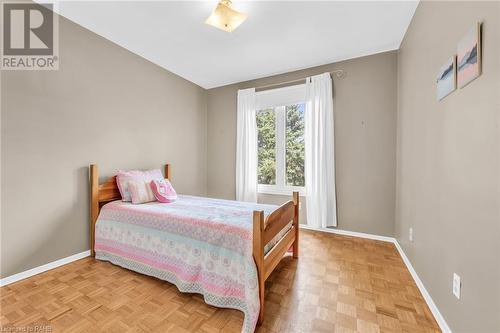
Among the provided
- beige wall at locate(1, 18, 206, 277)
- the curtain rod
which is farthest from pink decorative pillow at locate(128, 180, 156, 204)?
the curtain rod

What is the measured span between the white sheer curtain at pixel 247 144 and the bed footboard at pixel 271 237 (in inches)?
57.3

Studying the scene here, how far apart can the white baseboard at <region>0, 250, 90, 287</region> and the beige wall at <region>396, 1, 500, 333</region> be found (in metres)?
3.42

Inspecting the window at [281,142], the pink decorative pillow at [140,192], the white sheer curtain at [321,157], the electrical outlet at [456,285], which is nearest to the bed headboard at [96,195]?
the pink decorative pillow at [140,192]

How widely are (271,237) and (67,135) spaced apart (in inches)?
96.8

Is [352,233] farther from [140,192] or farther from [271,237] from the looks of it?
[140,192]

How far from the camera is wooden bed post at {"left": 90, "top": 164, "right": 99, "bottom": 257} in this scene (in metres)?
2.46

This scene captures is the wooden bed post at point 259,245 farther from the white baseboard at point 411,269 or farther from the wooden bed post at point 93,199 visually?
the wooden bed post at point 93,199

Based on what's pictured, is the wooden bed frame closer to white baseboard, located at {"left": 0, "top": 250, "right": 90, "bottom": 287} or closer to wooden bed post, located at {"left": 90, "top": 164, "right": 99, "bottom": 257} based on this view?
wooden bed post, located at {"left": 90, "top": 164, "right": 99, "bottom": 257}

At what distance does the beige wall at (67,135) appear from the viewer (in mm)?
1973

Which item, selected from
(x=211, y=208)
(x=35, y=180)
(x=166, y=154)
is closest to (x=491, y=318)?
(x=211, y=208)

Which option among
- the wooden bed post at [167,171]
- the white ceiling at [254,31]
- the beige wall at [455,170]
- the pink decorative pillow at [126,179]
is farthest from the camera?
the wooden bed post at [167,171]

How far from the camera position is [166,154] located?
11.7 feet

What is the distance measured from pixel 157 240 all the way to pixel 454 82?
2.60m

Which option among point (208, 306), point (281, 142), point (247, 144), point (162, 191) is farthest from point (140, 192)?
point (281, 142)
